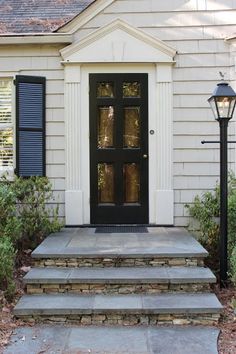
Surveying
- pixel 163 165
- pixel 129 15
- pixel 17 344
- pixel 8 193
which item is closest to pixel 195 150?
pixel 163 165

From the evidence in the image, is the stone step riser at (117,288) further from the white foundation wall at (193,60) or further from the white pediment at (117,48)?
the white pediment at (117,48)

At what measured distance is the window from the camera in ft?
20.2

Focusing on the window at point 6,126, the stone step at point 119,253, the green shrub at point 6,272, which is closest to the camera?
the green shrub at point 6,272

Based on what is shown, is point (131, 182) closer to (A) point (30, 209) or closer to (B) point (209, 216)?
(B) point (209, 216)

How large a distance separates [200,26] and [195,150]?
1.68 m

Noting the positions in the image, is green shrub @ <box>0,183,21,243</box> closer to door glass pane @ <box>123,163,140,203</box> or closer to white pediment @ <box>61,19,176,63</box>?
door glass pane @ <box>123,163,140,203</box>

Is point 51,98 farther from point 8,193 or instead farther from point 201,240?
point 201,240

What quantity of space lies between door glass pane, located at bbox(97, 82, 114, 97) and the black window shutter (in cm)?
77

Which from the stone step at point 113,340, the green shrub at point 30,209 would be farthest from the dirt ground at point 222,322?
the green shrub at point 30,209

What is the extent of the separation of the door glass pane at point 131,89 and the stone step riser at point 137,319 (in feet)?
10.6

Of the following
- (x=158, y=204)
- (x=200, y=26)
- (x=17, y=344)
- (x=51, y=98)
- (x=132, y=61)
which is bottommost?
(x=17, y=344)

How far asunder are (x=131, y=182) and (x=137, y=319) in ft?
8.39

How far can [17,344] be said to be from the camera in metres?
3.39

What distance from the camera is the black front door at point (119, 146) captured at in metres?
6.02
